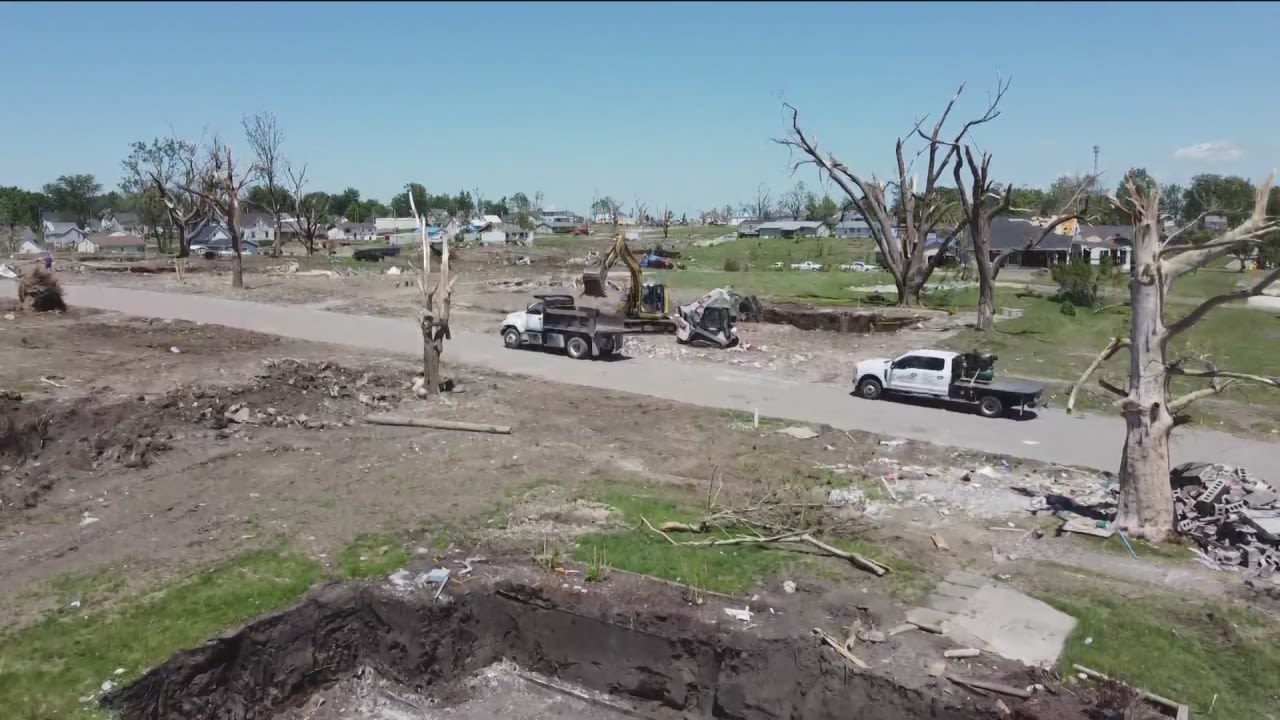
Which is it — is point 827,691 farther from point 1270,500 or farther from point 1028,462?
point 1028,462

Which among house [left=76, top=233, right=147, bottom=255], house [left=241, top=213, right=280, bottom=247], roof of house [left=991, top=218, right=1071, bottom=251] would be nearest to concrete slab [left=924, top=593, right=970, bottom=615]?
roof of house [left=991, top=218, right=1071, bottom=251]

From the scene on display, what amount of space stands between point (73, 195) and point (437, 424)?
5986 inches

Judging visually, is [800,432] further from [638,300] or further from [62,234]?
[62,234]

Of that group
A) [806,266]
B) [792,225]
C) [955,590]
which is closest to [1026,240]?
[806,266]

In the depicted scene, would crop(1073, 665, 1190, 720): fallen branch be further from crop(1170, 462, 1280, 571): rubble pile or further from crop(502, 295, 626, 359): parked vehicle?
crop(502, 295, 626, 359): parked vehicle

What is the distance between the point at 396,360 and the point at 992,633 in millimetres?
20077

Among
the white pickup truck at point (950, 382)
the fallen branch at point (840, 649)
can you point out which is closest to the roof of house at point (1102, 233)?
the white pickup truck at point (950, 382)

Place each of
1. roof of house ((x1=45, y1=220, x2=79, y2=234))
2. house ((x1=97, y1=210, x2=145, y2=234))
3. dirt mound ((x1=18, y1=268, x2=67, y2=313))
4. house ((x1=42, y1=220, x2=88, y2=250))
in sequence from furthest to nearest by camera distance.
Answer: house ((x1=97, y1=210, x2=145, y2=234)) < roof of house ((x1=45, y1=220, x2=79, y2=234)) < house ((x1=42, y1=220, x2=88, y2=250)) < dirt mound ((x1=18, y1=268, x2=67, y2=313))

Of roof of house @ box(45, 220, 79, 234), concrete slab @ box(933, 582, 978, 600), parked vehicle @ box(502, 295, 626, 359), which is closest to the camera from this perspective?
concrete slab @ box(933, 582, 978, 600)

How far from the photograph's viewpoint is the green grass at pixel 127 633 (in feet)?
30.8

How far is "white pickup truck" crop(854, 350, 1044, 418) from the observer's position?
21.2m

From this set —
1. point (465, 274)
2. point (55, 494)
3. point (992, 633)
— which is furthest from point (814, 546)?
point (465, 274)

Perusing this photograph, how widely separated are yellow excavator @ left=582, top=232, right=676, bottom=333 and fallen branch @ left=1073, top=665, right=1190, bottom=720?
23214 mm

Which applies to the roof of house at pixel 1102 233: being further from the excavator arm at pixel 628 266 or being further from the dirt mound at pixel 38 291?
the dirt mound at pixel 38 291
